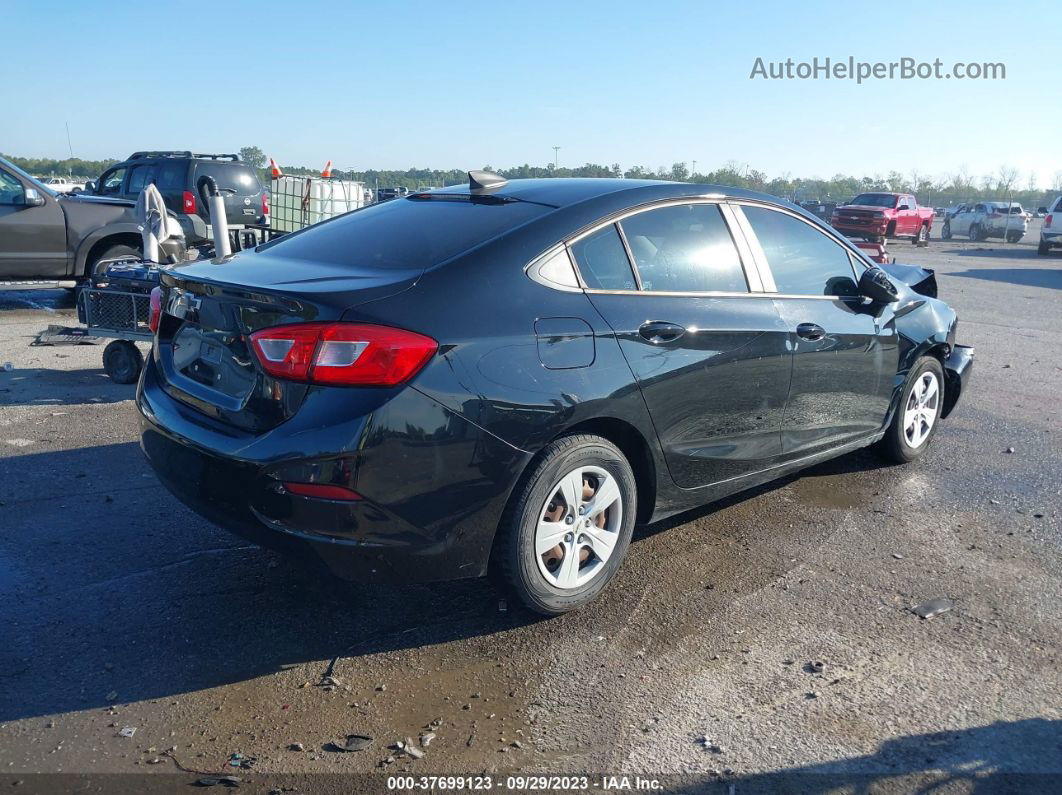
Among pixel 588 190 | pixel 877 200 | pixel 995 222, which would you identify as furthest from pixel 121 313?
pixel 995 222

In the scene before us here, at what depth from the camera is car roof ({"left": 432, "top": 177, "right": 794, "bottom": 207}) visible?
13.5 ft

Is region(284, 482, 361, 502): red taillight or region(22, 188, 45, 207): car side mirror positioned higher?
region(22, 188, 45, 207): car side mirror

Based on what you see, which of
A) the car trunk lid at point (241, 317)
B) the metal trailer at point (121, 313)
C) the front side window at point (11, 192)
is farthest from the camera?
the front side window at point (11, 192)

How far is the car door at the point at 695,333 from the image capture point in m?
3.84

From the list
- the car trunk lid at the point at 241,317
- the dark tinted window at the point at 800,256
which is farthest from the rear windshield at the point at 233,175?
the dark tinted window at the point at 800,256

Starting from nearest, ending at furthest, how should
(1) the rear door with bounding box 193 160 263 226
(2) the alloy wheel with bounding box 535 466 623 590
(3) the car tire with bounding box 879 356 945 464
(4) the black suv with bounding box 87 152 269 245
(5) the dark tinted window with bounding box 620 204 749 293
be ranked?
(2) the alloy wheel with bounding box 535 466 623 590, (5) the dark tinted window with bounding box 620 204 749 293, (3) the car tire with bounding box 879 356 945 464, (4) the black suv with bounding box 87 152 269 245, (1) the rear door with bounding box 193 160 263 226

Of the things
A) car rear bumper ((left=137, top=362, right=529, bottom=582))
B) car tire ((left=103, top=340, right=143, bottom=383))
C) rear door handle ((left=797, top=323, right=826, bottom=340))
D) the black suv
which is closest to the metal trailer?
car tire ((left=103, top=340, right=143, bottom=383))

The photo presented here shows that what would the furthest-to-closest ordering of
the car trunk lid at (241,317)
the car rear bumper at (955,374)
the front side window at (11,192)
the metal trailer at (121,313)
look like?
the front side window at (11,192) < the metal trailer at (121,313) < the car rear bumper at (955,374) < the car trunk lid at (241,317)

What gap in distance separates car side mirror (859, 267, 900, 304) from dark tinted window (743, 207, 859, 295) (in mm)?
62

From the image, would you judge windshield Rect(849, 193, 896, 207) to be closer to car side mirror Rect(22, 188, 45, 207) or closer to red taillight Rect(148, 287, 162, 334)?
car side mirror Rect(22, 188, 45, 207)

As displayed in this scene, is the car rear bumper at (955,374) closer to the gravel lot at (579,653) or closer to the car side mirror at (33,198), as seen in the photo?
the gravel lot at (579,653)

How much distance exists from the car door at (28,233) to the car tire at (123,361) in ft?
16.6

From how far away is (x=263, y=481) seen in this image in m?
3.16

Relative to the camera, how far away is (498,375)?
3322 millimetres
